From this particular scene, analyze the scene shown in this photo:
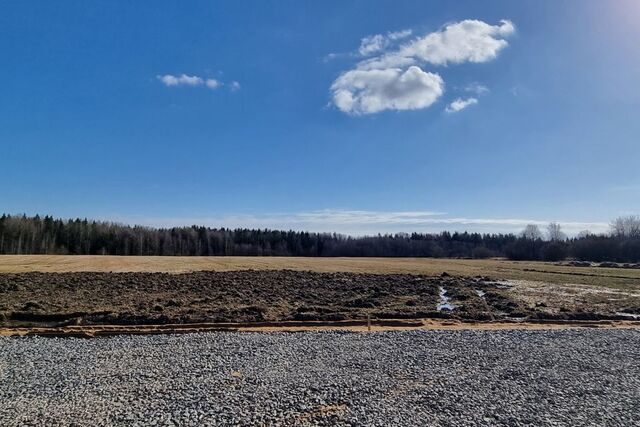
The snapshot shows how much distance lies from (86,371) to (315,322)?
11306 mm

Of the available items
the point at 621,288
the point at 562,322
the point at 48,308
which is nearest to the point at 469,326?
the point at 562,322

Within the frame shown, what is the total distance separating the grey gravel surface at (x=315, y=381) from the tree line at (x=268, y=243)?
10066cm

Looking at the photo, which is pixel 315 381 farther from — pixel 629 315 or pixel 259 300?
pixel 629 315

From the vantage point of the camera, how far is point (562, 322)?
23.7 metres

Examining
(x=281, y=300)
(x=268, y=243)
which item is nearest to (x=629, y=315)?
(x=281, y=300)

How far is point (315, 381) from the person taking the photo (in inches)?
473

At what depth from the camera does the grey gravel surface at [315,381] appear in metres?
9.68

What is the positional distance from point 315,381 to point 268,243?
12443 centimetres

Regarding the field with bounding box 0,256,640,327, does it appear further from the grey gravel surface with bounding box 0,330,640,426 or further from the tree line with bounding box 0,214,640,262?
the tree line with bounding box 0,214,640,262

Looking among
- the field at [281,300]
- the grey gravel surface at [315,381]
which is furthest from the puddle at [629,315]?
the grey gravel surface at [315,381]

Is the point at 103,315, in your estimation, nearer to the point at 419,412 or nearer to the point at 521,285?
the point at 419,412

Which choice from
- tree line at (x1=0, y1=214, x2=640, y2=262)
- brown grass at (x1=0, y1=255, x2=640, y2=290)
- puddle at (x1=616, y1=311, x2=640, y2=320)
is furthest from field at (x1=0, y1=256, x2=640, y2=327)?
tree line at (x1=0, y1=214, x2=640, y2=262)

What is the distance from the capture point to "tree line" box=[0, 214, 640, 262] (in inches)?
4016

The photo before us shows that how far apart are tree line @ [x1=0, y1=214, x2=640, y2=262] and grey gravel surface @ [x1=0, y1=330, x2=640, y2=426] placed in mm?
100662
